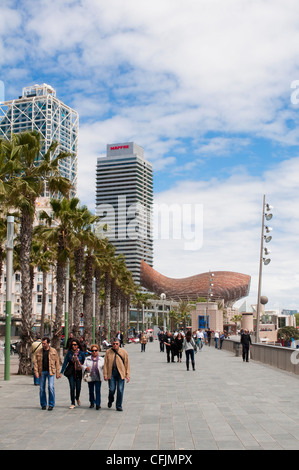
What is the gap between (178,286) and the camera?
174 meters

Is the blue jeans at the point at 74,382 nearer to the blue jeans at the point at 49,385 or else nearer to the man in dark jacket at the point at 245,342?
the blue jeans at the point at 49,385

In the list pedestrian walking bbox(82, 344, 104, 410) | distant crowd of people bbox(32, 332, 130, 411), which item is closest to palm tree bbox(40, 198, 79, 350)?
distant crowd of people bbox(32, 332, 130, 411)

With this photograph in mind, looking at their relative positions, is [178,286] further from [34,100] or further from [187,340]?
[187,340]

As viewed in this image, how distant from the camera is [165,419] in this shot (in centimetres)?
970

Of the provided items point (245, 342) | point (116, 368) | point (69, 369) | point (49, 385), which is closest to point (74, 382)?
point (69, 369)

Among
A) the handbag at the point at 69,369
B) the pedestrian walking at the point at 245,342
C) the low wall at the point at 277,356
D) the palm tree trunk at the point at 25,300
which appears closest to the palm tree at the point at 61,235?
the palm tree trunk at the point at 25,300

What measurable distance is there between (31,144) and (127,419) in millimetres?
12988

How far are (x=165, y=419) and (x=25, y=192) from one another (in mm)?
12211

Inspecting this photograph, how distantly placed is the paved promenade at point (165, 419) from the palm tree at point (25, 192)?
3.59 meters

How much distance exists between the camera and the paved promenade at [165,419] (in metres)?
7.54

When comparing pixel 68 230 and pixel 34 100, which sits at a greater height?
pixel 34 100

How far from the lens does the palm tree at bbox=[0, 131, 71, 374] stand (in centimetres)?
1955

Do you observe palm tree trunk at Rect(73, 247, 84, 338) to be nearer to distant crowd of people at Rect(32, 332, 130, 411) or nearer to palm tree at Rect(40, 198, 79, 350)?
palm tree at Rect(40, 198, 79, 350)
